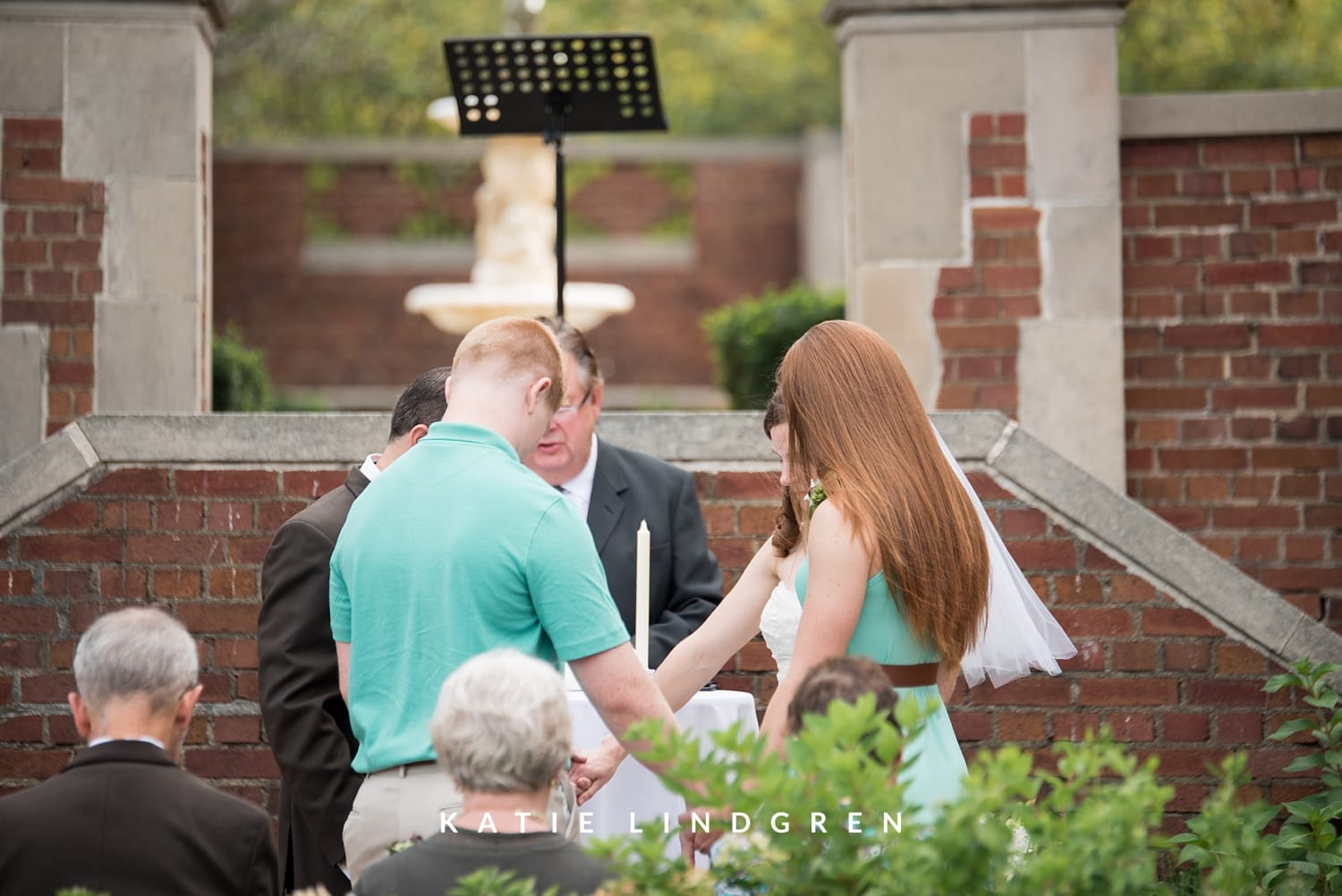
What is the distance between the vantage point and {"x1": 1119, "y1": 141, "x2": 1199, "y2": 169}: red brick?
6.36m

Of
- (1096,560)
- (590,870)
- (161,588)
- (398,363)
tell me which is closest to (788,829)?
(590,870)

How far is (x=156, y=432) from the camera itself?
5.14 metres

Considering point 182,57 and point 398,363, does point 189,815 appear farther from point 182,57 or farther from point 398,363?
point 398,363

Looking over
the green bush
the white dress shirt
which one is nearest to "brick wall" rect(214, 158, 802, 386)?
the white dress shirt

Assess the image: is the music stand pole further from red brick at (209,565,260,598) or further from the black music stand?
red brick at (209,565,260,598)

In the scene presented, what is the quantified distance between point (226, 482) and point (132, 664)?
2344 mm

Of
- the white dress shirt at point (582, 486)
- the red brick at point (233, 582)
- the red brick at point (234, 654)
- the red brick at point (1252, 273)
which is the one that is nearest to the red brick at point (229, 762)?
the red brick at point (234, 654)

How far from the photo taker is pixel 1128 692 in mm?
5152

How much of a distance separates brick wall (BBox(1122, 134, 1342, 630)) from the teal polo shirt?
3.84 m

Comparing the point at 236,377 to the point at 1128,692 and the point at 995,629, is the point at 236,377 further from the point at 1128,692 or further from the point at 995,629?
the point at 995,629

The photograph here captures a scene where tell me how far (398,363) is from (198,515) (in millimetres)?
9923

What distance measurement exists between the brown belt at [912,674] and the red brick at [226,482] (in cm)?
251

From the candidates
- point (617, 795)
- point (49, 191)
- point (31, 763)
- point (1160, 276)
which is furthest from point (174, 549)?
point (1160, 276)

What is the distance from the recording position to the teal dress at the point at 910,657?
344 centimetres
